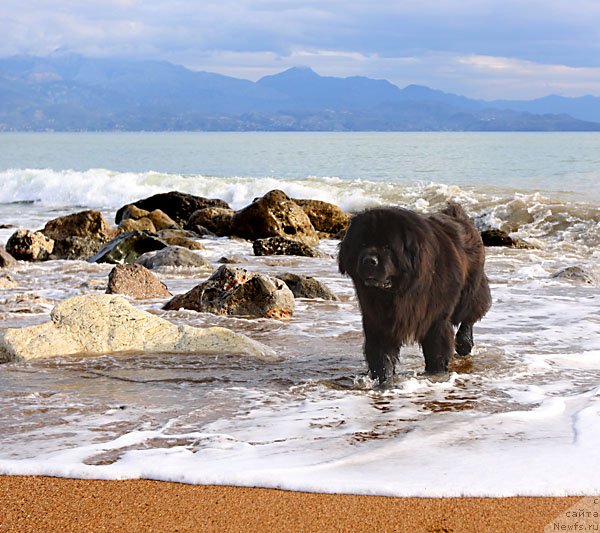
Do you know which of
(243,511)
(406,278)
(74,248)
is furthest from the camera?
(74,248)

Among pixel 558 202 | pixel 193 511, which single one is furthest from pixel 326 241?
pixel 193 511

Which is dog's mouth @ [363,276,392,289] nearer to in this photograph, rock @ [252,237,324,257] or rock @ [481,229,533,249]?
rock @ [252,237,324,257]

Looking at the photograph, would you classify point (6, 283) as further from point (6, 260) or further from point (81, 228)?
point (81, 228)

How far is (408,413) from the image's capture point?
5.26 meters

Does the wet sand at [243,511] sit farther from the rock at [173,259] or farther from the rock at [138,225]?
the rock at [138,225]

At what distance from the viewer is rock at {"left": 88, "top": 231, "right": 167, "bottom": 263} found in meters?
15.5

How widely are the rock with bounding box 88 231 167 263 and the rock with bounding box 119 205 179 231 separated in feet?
18.9

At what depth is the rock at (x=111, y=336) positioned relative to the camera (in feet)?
22.7

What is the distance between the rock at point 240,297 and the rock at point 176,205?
14.3 meters

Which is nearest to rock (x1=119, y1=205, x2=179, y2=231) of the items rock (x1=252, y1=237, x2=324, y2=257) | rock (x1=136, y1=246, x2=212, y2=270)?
rock (x1=252, y1=237, x2=324, y2=257)

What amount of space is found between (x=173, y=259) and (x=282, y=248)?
3402 mm

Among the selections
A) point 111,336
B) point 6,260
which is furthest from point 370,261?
point 6,260

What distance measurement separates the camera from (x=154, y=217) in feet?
73.4

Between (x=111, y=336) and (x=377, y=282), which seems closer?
(x=377, y=282)
